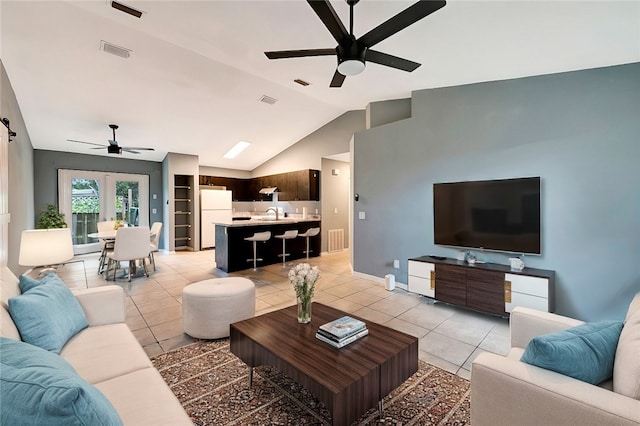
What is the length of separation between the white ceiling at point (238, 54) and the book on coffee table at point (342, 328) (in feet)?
9.02

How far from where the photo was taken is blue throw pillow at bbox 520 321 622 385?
1.23 meters

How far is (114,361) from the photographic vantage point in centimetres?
162

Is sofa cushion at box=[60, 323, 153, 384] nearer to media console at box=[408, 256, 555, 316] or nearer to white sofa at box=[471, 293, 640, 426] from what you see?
white sofa at box=[471, 293, 640, 426]

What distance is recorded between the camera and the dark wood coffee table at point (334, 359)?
1463mm

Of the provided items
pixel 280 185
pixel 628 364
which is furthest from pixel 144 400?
pixel 280 185

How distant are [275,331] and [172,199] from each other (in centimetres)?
705

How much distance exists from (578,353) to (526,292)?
2.24m

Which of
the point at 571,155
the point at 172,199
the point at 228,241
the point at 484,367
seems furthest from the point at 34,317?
the point at 172,199

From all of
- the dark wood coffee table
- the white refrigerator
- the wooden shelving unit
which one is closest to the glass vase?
the dark wood coffee table

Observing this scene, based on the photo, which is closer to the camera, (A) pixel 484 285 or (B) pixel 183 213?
(A) pixel 484 285

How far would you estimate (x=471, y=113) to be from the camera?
12.7ft

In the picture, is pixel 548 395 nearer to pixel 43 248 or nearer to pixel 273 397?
pixel 273 397

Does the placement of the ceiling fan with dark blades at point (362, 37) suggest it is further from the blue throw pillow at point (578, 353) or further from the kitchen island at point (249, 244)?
the kitchen island at point (249, 244)

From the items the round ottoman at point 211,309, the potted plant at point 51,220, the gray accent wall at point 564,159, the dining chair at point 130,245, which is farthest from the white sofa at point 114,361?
the potted plant at point 51,220
